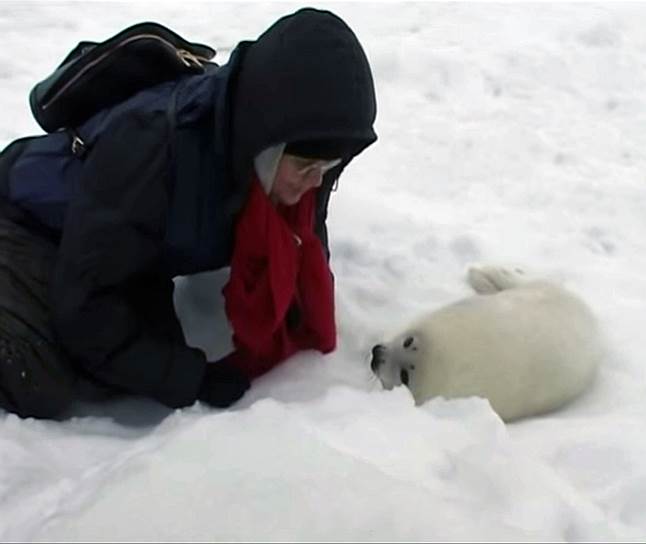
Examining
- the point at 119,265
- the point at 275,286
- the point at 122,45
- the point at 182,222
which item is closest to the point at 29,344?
the point at 119,265

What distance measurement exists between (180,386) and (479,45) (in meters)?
2.26

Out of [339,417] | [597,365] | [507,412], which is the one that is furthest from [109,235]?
[597,365]

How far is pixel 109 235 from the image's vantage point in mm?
1711

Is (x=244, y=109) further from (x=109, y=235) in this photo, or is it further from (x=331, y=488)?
(x=331, y=488)

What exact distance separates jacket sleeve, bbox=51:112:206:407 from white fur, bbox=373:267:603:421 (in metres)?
0.40

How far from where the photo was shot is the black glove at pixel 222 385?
189 centimetres

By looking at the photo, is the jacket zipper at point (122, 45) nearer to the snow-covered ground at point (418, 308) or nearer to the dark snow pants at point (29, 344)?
the dark snow pants at point (29, 344)

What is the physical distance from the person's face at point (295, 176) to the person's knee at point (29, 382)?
18.7 inches

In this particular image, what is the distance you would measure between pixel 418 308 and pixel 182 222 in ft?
2.18

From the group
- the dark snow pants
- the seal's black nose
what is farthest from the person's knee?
the seal's black nose

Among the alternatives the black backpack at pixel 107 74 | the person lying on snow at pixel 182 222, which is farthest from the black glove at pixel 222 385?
the black backpack at pixel 107 74

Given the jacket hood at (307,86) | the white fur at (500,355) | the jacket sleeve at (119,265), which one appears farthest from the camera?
the white fur at (500,355)

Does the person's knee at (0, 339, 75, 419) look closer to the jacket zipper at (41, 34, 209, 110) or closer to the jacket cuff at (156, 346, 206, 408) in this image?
the jacket cuff at (156, 346, 206, 408)

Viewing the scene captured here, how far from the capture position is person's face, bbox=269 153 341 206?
5.74 feet
